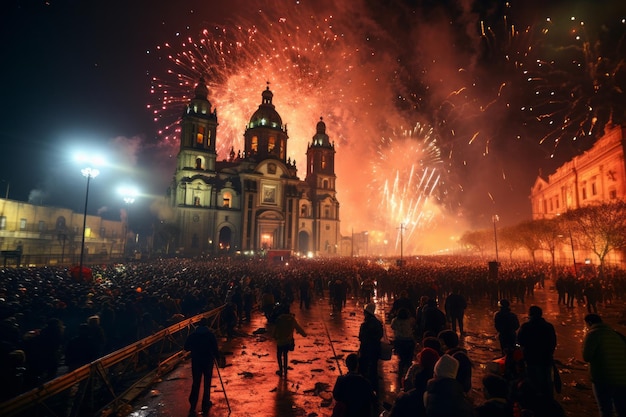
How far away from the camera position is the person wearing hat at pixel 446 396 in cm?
312

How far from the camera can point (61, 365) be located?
Answer: 30.9 ft

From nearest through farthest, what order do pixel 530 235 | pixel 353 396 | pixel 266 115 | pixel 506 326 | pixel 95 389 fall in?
pixel 353 396 → pixel 95 389 → pixel 506 326 → pixel 530 235 → pixel 266 115

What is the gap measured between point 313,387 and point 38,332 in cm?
586

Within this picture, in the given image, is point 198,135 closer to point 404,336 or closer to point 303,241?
point 303,241

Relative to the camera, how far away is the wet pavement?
6.39 metres

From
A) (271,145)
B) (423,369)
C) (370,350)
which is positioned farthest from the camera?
(271,145)

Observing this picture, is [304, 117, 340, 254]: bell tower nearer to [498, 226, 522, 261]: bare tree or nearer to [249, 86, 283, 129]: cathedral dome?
[249, 86, 283, 129]: cathedral dome

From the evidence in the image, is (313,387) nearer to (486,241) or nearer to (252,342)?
(252,342)

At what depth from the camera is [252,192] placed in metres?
58.5

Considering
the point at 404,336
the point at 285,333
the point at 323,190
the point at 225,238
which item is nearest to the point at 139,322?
the point at 285,333

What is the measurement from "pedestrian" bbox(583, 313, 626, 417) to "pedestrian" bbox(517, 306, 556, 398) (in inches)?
25.5

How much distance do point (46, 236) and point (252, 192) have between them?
29.8 metres

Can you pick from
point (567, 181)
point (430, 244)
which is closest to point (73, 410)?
point (567, 181)

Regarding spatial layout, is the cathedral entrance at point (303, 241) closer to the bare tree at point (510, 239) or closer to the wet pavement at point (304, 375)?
the bare tree at point (510, 239)
